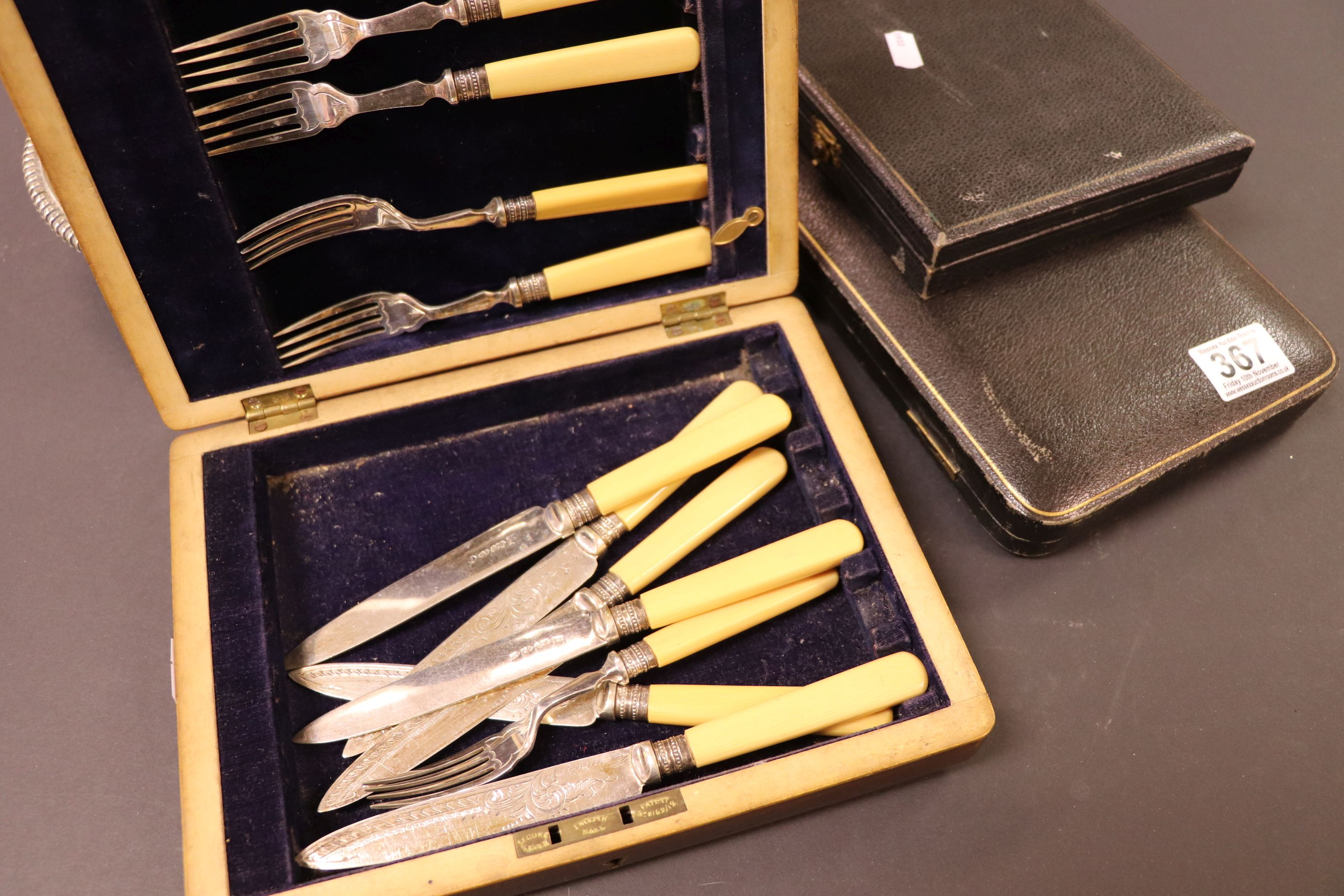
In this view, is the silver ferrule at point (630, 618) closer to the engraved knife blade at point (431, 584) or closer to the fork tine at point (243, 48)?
the engraved knife blade at point (431, 584)

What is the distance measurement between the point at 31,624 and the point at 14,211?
1068mm

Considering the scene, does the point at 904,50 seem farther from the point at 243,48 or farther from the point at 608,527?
the point at 243,48

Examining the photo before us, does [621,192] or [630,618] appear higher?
[621,192]

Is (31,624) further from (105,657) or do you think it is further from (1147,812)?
(1147,812)

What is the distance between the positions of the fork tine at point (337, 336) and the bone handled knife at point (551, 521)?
0.39 m

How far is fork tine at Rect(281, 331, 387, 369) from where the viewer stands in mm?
1780

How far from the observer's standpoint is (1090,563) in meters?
1.96

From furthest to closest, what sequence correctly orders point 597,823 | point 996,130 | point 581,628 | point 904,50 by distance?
point 904,50, point 996,130, point 581,628, point 597,823

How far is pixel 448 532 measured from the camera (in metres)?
1.87

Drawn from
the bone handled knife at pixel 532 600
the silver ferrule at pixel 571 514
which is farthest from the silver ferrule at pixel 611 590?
the silver ferrule at pixel 571 514

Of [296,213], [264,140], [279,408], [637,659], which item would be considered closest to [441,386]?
[279,408]

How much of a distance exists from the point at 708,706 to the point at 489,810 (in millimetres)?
350

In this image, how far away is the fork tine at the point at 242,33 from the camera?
1.48 metres

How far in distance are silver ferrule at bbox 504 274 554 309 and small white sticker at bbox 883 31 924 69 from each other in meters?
0.87
